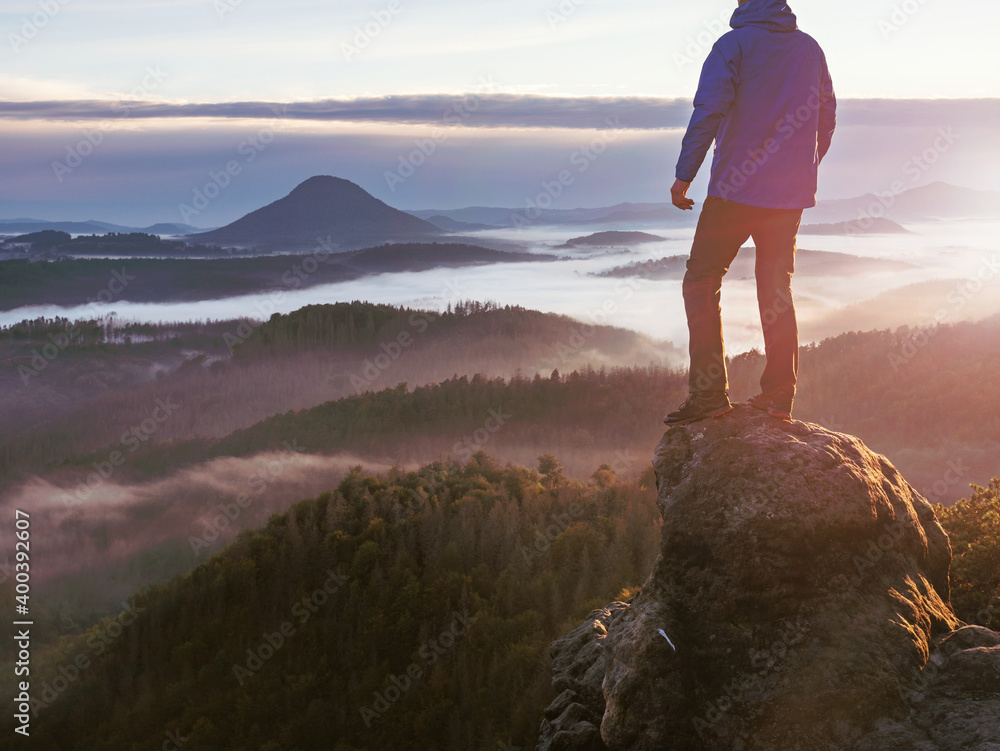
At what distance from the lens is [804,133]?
9.13m

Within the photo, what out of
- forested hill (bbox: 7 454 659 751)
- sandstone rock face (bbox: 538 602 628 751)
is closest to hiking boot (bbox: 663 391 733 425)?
sandstone rock face (bbox: 538 602 628 751)

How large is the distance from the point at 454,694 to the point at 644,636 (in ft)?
110

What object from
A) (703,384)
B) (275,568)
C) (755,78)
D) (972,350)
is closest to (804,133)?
(755,78)

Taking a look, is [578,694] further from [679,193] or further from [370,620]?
[370,620]

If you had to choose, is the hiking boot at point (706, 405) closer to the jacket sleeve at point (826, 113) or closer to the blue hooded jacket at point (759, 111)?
the blue hooded jacket at point (759, 111)

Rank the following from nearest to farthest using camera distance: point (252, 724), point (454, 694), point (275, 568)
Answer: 1. point (454, 694)
2. point (252, 724)
3. point (275, 568)

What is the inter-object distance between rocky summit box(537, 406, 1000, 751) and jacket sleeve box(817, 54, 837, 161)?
348cm

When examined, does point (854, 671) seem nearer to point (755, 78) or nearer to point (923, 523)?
point (923, 523)

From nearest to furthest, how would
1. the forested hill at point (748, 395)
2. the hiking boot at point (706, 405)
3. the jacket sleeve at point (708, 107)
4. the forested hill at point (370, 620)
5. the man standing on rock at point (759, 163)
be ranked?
the jacket sleeve at point (708, 107)
the man standing on rock at point (759, 163)
the hiking boot at point (706, 405)
the forested hill at point (370, 620)
the forested hill at point (748, 395)

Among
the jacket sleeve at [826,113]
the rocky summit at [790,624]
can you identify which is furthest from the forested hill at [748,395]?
the jacket sleeve at [826,113]

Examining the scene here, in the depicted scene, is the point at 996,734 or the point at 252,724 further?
the point at 252,724

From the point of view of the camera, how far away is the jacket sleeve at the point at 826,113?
373 inches

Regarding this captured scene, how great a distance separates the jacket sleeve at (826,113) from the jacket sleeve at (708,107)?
1336mm

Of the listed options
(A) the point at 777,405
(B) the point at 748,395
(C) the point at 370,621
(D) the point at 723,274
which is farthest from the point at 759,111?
(B) the point at 748,395
